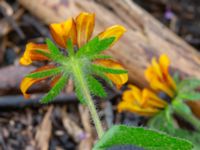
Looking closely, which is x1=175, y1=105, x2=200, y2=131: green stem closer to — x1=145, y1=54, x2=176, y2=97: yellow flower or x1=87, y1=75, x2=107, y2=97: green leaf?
x1=145, y1=54, x2=176, y2=97: yellow flower

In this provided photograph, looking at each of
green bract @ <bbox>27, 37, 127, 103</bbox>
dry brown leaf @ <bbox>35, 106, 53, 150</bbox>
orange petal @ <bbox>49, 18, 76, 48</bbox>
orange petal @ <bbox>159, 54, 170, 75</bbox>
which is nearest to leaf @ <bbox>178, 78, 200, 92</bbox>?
orange petal @ <bbox>159, 54, 170, 75</bbox>

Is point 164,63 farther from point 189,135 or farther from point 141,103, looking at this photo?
point 189,135

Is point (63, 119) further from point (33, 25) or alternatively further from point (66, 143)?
point (33, 25)

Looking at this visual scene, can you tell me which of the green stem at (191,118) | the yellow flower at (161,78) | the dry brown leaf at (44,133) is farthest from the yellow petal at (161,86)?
the dry brown leaf at (44,133)

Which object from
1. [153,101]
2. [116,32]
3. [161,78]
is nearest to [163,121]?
[153,101]

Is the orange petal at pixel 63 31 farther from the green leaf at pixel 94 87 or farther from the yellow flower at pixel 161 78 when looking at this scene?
the yellow flower at pixel 161 78
